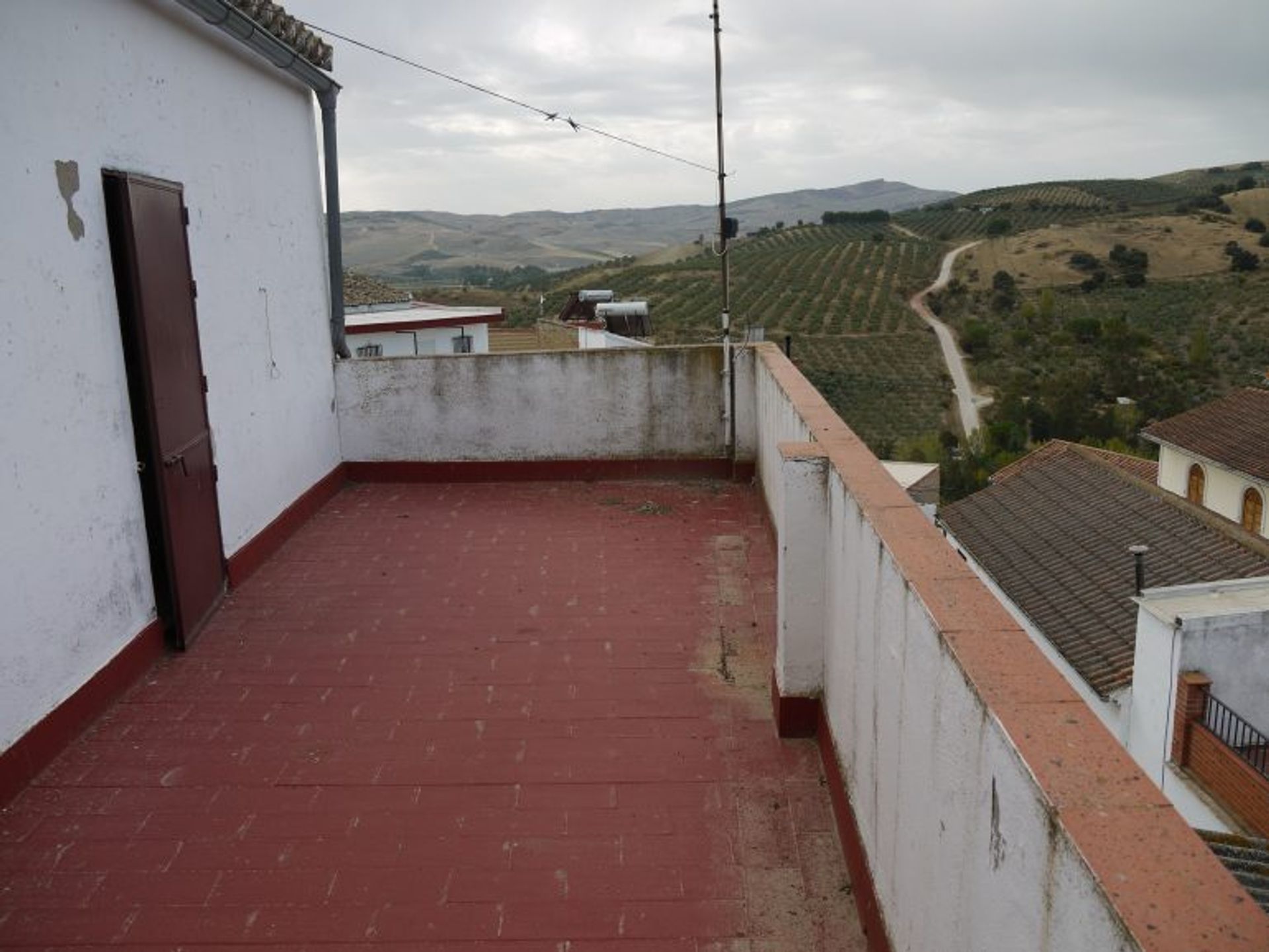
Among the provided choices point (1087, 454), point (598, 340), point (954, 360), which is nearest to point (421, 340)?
point (598, 340)

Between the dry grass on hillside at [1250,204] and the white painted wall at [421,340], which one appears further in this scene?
the dry grass on hillside at [1250,204]

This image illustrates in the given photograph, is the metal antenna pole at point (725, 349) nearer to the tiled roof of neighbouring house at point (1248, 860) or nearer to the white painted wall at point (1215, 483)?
the tiled roof of neighbouring house at point (1248, 860)

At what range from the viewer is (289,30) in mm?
7086

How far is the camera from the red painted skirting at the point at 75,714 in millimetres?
4078

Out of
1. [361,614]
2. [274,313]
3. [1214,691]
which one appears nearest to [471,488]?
[274,313]

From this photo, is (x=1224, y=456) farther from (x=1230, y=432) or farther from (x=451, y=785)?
(x=451, y=785)

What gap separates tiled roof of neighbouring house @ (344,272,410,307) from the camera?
26.1m

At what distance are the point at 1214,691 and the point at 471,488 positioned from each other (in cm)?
1119

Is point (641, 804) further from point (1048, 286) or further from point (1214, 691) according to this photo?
point (1048, 286)

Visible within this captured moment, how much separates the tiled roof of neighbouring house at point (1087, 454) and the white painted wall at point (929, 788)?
24657mm

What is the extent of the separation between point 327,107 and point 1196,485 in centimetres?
2833

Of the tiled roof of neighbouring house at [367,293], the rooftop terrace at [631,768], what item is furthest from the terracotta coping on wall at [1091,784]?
the tiled roof of neighbouring house at [367,293]

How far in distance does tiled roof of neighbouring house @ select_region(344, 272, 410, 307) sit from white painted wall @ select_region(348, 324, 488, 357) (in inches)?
188

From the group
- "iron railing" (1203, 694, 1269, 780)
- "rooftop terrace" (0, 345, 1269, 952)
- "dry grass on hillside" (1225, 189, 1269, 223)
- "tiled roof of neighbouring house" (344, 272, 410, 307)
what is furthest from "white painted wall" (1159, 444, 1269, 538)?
"dry grass on hillside" (1225, 189, 1269, 223)
